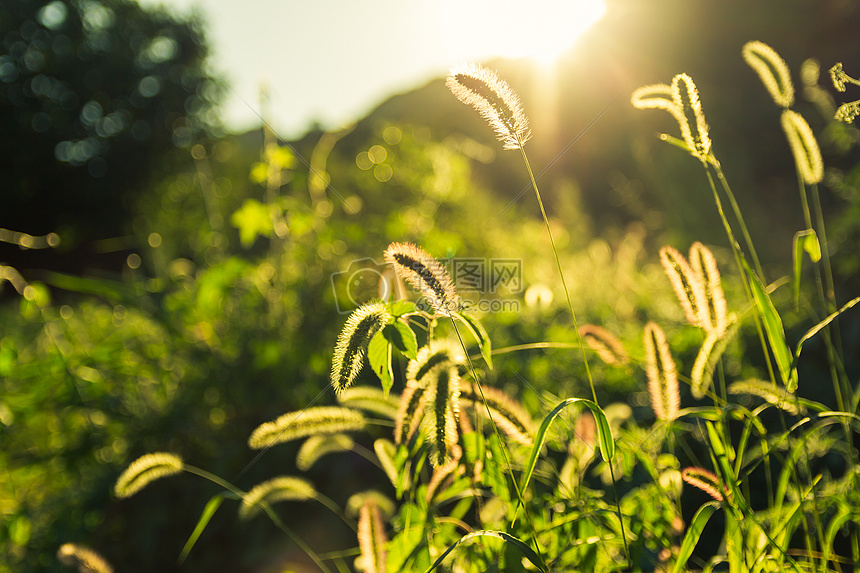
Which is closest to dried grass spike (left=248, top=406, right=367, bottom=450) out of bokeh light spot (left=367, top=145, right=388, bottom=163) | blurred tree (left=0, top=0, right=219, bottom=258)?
bokeh light spot (left=367, top=145, right=388, bottom=163)

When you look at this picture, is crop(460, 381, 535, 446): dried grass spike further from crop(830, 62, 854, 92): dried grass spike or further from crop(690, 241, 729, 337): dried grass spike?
crop(830, 62, 854, 92): dried grass spike

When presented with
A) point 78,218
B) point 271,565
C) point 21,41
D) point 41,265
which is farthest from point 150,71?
point 271,565

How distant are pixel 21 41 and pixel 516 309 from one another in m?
14.1

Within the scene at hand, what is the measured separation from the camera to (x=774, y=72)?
961 mm

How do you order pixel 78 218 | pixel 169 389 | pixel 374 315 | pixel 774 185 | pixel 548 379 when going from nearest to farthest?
pixel 374 315 < pixel 548 379 < pixel 169 389 < pixel 774 185 < pixel 78 218

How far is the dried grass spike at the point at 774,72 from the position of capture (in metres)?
0.92

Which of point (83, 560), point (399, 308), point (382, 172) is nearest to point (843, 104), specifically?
point (399, 308)

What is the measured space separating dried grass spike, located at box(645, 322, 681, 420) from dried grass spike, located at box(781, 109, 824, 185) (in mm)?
424

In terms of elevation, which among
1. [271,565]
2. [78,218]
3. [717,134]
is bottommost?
[271,565]

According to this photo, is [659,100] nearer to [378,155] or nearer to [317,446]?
[317,446]

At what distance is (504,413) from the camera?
0.81 metres

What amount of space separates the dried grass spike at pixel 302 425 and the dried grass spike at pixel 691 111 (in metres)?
0.69

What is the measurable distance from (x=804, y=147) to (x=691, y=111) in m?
0.35

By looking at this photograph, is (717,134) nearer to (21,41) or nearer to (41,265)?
(41,265)
